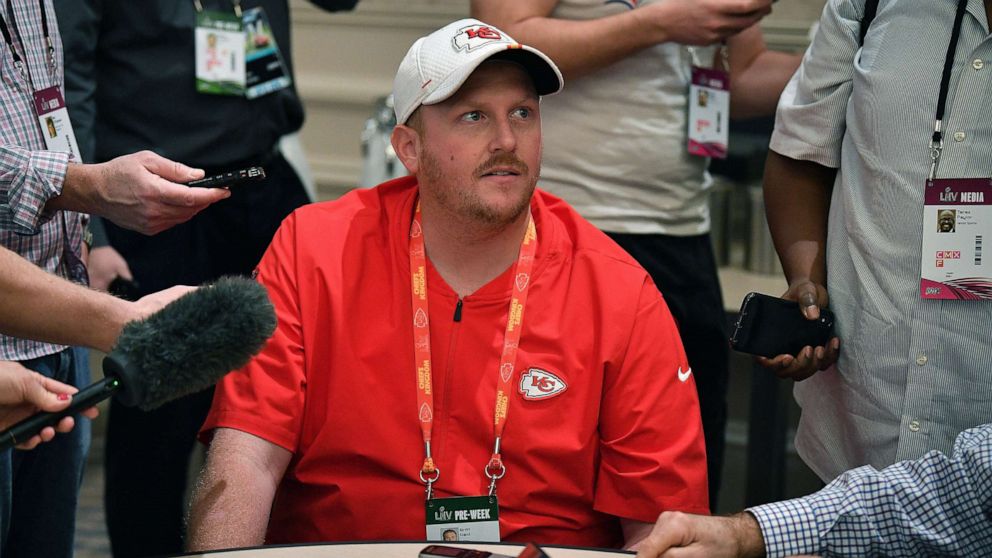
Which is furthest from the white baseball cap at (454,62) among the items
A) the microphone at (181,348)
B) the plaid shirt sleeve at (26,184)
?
the microphone at (181,348)

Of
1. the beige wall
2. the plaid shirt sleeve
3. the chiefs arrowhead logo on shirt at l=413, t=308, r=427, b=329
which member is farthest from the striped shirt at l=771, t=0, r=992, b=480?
the beige wall

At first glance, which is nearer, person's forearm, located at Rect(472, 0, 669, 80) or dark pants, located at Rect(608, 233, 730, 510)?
person's forearm, located at Rect(472, 0, 669, 80)

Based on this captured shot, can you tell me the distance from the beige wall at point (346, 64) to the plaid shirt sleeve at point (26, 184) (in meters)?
2.69

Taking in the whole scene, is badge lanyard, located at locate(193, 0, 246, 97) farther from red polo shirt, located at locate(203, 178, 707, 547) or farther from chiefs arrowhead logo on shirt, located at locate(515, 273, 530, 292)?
chiefs arrowhead logo on shirt, located at locate(515, 273, 530, 292)

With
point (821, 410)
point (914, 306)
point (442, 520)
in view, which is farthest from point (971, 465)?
point (442, 520)

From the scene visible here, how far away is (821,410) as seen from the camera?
87.8 inches

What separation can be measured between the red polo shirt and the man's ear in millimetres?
215

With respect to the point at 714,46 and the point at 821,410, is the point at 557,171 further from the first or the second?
the point at 821,410

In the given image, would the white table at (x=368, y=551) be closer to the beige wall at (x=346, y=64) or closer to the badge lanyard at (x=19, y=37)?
the badge lanyard at (x=19, y=37)

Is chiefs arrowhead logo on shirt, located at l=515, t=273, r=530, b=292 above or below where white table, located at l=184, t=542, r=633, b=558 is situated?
above

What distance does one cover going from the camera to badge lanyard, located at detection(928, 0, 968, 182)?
195 cm

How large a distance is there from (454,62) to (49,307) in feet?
2.69

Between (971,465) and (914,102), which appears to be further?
(914,102)

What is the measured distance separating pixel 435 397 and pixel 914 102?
0.97 m
